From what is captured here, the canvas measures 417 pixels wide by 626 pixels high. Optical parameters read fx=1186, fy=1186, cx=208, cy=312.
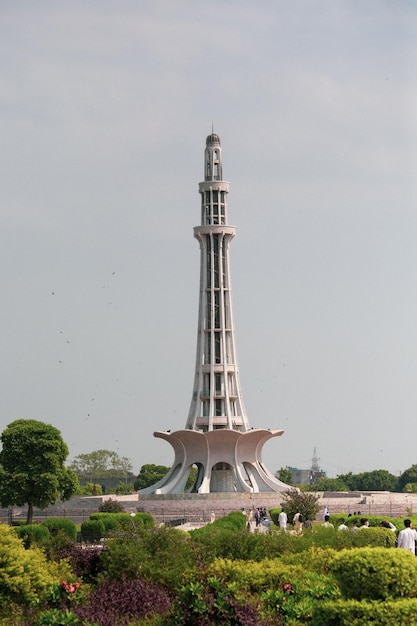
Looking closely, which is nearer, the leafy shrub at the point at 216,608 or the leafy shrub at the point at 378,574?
→ the leafy shrub at the point at 378,574

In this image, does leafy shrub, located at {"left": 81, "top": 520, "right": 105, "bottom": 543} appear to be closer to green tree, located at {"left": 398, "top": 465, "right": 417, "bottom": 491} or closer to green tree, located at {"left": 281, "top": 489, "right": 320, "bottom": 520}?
green tree, located at {"left": 281, "top": 489, "right": 320, "bottom": 520}

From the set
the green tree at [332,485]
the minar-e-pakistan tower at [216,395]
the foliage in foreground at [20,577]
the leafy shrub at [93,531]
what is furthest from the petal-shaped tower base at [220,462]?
the foliage in foreground at [20,577]

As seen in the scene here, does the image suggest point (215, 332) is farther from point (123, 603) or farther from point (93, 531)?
point (123, 603)

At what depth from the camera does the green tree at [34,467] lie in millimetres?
Result: 45312

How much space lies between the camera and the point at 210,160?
209ft

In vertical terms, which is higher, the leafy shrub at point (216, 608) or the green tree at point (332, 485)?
the green tree at point (332, 485)

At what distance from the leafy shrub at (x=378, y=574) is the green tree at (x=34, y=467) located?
33713mm

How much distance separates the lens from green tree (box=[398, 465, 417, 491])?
348 feet

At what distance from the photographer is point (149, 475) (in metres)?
94.2

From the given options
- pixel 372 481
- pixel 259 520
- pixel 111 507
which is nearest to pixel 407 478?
pixel 372 481

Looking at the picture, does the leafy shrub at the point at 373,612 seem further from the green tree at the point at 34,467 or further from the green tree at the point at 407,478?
the green tree at the point at 407,478

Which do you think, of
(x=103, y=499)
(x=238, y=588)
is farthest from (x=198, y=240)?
(x=238, y=588)

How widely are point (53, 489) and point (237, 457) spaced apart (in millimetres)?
17886

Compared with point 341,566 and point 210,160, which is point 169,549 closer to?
point 341,566
